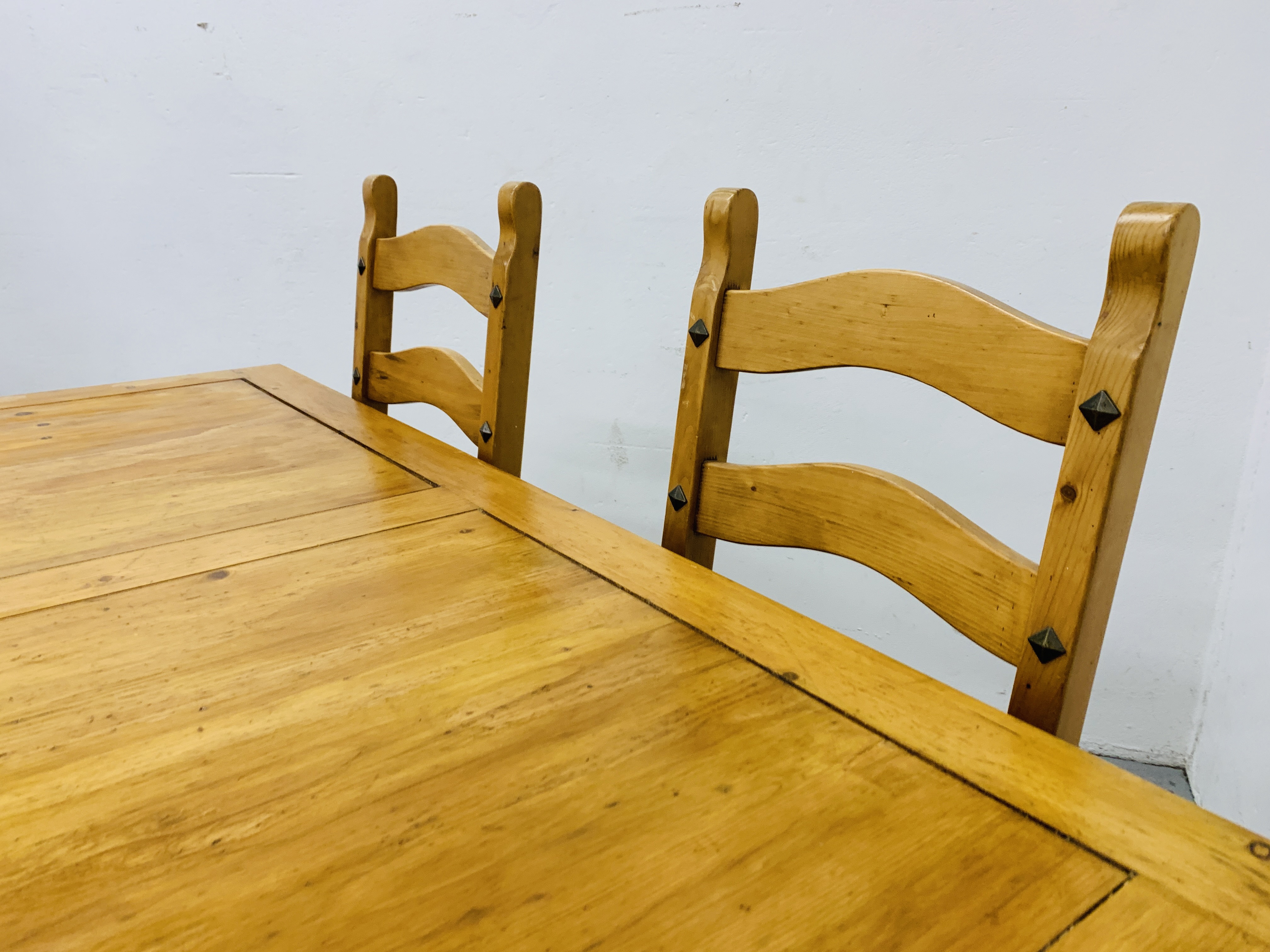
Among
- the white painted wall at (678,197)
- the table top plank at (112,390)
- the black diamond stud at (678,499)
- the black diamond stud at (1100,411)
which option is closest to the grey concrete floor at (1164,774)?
the white painted wall at (678,197)

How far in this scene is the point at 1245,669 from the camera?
172cm

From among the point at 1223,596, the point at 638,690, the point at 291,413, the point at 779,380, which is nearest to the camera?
the point at 638,690

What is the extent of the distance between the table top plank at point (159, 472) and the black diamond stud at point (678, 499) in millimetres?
262

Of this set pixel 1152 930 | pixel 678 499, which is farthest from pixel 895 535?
pixel 1152 930

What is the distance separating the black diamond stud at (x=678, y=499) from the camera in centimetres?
92

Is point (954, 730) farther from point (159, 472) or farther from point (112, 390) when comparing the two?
point (112, 390)

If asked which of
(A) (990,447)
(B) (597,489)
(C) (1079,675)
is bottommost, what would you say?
(B) (597,489)

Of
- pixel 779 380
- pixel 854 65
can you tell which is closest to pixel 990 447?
pixel 779 380

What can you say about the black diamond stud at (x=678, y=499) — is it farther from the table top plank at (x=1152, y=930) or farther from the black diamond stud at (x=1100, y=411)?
the table top plank at (x=1152, y=930)

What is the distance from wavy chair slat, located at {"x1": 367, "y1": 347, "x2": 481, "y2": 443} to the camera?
1168 mm

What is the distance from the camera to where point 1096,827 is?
50 centimetres

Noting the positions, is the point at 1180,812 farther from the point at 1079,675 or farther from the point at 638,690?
the point at 638,690

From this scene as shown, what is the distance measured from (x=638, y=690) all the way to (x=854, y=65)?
Result: 1.61 metres

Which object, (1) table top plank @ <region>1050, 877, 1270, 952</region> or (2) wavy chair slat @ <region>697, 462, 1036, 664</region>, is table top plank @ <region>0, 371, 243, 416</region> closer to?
(2) wavy chair slat @ <region>697, 462, 1036, 664</region>
